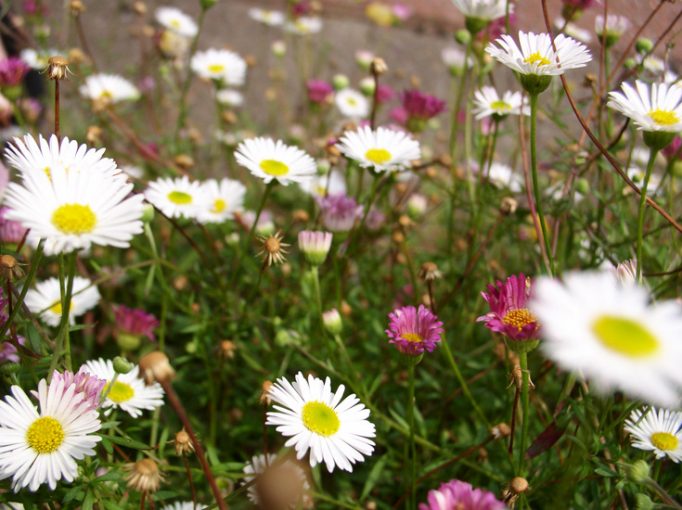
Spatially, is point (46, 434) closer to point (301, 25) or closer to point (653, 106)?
point (653, 106)

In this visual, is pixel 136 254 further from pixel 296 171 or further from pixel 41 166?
pixel 41 166

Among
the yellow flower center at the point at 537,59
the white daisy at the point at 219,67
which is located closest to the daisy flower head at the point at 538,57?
the yellow flower center at the point at 537,59

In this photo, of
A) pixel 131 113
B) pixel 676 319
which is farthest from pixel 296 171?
pixel 131 113

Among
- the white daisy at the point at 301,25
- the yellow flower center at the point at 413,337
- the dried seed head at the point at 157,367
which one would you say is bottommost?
the dried seed head at the point at 157,367

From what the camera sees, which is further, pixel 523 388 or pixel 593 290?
pixel 523 388

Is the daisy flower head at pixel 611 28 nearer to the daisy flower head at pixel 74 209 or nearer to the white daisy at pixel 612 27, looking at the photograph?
the white daisy at pixel 612 27

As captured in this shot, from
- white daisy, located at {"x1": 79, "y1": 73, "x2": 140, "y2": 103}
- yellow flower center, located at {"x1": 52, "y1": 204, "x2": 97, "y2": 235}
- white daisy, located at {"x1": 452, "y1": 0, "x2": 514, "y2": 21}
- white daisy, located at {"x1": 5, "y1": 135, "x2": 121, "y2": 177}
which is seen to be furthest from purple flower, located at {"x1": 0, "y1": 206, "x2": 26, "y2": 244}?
white daisy, located at {"x1": 452, "y1": 0, "x2": 514, "y2": 21}
